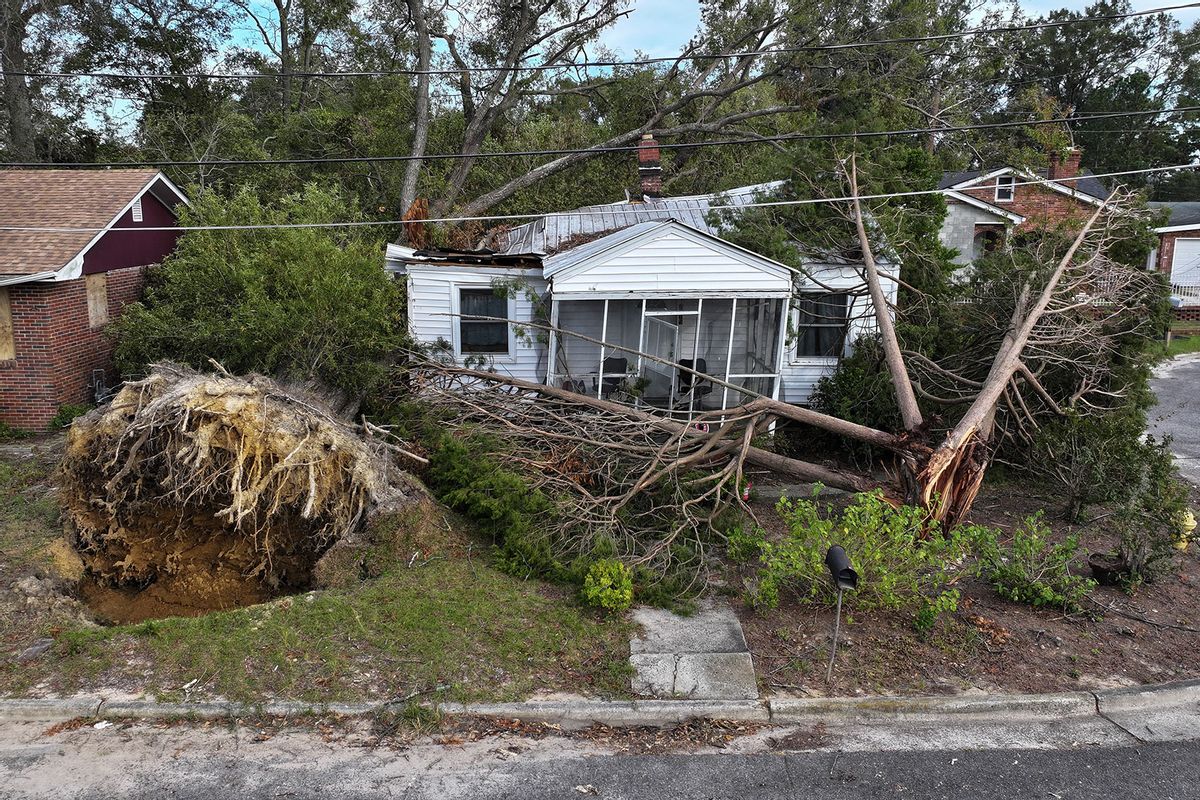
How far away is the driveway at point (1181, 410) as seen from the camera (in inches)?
532

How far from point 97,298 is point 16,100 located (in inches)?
479

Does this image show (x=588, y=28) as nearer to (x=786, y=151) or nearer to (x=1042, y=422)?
(x=786, y=151)

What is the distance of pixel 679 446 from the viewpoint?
952 cm

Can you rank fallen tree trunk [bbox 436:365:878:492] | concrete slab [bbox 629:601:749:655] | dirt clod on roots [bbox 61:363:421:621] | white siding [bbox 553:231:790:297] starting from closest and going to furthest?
concrete slab [bbox 629:601:749:655] < dirt clod on roots [bbox 61:363:421:621] < fallen tree trunk [bbox 436:365:878:492] < white siding [bbox 553:231:790:297]

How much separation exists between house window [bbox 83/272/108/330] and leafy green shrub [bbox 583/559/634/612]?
1134 centimetres

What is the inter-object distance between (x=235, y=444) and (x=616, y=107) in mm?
17339

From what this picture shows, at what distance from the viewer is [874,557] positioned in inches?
297

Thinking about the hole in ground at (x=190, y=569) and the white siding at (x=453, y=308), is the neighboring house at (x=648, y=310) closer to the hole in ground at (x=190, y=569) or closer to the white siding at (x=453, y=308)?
the white siding at (x=453, y=308)

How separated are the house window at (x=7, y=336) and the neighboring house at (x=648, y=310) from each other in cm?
606

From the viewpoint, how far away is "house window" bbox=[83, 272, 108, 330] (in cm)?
1475

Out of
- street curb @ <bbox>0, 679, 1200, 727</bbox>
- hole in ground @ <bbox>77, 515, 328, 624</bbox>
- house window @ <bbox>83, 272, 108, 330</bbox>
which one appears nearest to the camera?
street curb @ <bbox>0, 679, 1200, 727</bbox>

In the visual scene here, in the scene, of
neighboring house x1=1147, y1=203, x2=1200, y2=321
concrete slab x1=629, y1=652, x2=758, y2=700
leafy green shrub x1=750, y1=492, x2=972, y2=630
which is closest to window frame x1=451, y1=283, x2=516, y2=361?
leafy green shrub x1=750, y1=492, x2=972, y2=630

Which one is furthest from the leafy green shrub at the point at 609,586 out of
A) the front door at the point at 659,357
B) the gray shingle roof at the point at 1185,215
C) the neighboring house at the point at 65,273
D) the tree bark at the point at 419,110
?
the gray shingle roof at the point at 1185,215

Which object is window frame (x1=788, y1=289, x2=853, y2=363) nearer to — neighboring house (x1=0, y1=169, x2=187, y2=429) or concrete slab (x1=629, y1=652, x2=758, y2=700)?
concrete slab (x1=629, y1=652, x2=758, y2=700)
